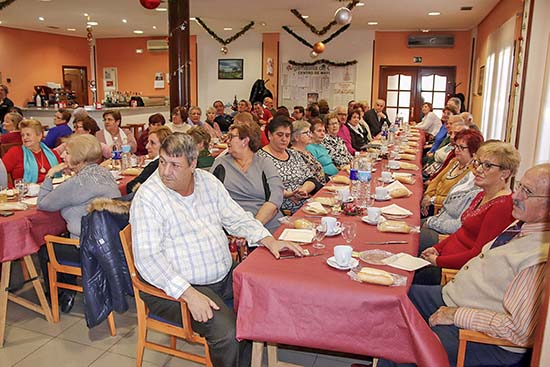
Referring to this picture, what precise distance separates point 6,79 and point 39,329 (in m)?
11.0

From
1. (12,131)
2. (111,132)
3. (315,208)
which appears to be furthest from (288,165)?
(12,131)

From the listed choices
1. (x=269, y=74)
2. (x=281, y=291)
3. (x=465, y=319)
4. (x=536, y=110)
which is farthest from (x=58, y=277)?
(x=269, y=74)

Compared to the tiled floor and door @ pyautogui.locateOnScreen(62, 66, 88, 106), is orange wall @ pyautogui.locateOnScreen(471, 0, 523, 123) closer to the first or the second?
the tiled floor

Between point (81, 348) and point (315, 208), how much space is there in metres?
1.64

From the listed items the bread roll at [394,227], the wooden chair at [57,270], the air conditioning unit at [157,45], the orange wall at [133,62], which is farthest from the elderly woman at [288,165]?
the orange wall at [133,62]

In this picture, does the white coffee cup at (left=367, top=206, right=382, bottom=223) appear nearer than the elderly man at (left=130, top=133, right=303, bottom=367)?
No

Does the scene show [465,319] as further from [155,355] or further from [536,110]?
[536,110]

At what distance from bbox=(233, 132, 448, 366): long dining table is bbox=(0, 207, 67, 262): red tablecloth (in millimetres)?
1633

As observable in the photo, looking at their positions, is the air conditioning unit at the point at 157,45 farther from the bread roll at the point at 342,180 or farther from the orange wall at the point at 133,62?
the bread roll at the point at 342,180

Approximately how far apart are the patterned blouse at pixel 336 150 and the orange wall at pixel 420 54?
7.62m

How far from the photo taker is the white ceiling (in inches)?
334

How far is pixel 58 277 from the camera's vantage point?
131 inches

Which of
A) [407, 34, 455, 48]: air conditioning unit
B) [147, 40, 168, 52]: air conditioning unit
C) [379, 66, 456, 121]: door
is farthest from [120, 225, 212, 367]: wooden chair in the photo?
[147, 40, 168, 52]: air conditioning unit

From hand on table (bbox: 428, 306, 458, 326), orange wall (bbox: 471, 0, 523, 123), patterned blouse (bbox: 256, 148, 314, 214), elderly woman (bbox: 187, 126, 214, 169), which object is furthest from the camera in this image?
orange wall (bbox: 471, 0, 523, 123)
